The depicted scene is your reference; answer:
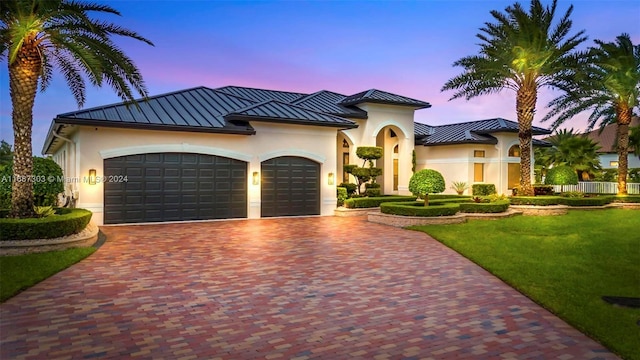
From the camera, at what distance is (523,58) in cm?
2098

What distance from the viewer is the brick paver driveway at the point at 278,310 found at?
17.6ft

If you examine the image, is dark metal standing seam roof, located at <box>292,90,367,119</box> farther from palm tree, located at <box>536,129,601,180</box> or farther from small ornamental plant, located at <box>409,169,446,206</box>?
palm tree, located at <box>536,129,601,180</box>

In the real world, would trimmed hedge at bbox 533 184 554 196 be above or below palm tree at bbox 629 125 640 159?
below

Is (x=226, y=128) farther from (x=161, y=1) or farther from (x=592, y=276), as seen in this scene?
(x=592, y=276)

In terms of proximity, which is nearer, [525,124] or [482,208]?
[482,208]

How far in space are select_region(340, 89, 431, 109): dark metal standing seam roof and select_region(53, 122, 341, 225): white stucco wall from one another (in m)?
4.90

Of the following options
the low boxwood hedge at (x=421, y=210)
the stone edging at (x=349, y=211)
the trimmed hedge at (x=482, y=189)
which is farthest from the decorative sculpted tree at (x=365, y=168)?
the trimmed hedge at (x=482, y=189)

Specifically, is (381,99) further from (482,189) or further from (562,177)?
(562,177)

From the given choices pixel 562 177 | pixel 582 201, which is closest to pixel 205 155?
pixel 582 201

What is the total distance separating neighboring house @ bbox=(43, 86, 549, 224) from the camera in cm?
1650

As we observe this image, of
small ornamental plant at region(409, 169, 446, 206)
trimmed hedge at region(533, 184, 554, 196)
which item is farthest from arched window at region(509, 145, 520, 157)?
small ornamental plant at region(409, 169, 446, 206)

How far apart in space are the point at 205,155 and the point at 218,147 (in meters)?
0.64

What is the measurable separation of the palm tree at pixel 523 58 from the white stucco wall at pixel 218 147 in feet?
28.0

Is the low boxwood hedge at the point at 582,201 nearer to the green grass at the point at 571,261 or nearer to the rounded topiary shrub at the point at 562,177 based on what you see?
the rounded topiary shrub at the point at 562,177
